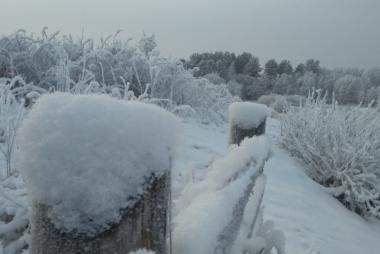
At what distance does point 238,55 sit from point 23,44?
4214 centimetres

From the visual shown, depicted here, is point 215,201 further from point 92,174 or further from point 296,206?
point 296,206

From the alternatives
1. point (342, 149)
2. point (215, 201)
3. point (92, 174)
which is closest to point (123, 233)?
point (92, 174)

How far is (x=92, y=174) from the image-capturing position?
0.68 metres

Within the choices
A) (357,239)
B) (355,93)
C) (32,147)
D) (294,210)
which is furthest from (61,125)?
(355,93)

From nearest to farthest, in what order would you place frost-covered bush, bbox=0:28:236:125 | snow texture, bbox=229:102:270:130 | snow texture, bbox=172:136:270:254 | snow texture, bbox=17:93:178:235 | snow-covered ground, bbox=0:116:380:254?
1. snow texture, bbox=17:93:178:235
2. snow texture, bbox=172:136:270:254
3. snow texture, bbox=229:102:270:130
4. snow-covered ground, bbox=0:116:380:254
5. frost-covered bush, bbox=0:28:236:125

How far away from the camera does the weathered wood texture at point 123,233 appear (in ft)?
2.26

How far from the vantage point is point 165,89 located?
6.24 meters

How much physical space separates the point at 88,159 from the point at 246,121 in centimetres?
154

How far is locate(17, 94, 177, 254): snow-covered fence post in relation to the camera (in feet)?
2.25

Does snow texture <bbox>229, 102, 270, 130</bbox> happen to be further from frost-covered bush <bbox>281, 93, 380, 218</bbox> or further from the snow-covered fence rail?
frost-covered bush <bbox>281, 93, 380, 218</bbox>

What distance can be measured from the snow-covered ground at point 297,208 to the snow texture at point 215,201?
0.25 metres

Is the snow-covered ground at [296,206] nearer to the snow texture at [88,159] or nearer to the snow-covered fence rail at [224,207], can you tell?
the snow-covered fence rail at [224,207]

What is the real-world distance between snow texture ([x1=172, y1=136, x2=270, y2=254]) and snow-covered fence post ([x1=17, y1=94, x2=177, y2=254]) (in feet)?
0.77

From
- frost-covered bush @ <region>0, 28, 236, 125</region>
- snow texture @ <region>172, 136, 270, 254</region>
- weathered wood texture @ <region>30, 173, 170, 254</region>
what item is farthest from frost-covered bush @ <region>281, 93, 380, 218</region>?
weathered wood texture @ <region>30, 173, 170, 254</region>
